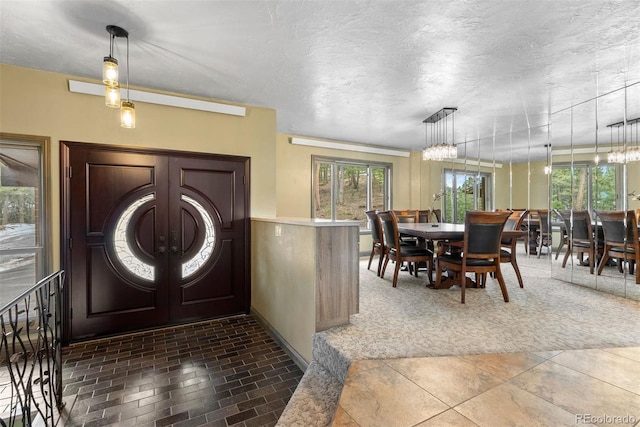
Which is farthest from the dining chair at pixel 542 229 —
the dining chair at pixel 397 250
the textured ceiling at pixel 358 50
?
the dining chair at pixel 397 250

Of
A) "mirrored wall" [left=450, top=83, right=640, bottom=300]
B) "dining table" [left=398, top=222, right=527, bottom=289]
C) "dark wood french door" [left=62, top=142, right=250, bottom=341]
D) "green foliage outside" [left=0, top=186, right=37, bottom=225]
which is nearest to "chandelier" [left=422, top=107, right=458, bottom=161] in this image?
"mirrored wall" [left=450, top=83, right=640, bottom=300]

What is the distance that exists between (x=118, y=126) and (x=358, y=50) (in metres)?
2.62

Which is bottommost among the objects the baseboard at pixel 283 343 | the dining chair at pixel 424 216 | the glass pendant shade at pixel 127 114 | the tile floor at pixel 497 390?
the baseboard at pixel 283 343

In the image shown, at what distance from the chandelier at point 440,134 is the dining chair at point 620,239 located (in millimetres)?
1998

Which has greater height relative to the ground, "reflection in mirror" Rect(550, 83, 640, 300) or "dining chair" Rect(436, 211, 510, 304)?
"reflection in mirror" Rect(550, 83, 640, 300)

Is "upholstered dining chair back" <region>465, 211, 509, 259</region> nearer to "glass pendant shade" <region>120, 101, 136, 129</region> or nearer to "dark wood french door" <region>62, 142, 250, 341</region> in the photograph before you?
"dark wood french door" <region>62, 142, 250, 341</region>

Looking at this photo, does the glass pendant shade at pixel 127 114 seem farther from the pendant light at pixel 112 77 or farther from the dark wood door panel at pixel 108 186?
the dark wood door panel at pixel 108 186

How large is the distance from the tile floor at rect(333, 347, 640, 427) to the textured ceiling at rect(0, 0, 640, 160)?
92.5 inches

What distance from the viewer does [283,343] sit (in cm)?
281

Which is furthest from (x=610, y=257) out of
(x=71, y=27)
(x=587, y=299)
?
(x=71, y=27)

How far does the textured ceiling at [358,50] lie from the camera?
1.98 meters

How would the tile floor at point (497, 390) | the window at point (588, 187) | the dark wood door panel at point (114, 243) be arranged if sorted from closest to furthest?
1. the tile floor at point (497, 390)
2. the dark wood door panel at point (114, 243)
3. the window at point (588, 187)

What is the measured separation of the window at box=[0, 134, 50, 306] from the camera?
→ 2770mm

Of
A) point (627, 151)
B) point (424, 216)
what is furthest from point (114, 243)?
point (627, 151)
